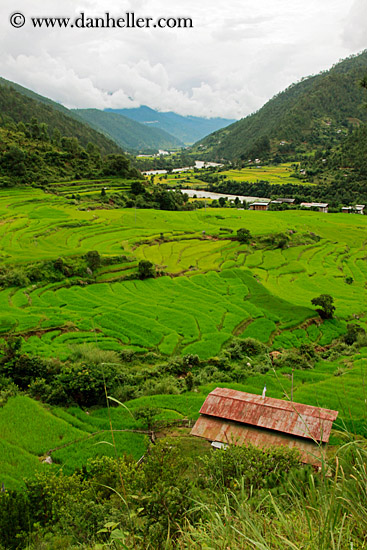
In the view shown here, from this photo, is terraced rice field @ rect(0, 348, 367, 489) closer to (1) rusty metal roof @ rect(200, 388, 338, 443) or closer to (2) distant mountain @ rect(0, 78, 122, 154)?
(1) rusty metal roof @ rect(200, 388, 338, 443)

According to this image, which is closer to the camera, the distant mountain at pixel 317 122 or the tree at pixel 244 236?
the tree at pixel 244 236

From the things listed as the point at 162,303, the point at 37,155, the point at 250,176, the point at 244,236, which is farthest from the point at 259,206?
the point at 162,303

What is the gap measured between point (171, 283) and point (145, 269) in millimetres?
3120

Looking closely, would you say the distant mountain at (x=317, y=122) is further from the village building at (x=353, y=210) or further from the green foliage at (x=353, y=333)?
the green foliage at (x=353, y=333)

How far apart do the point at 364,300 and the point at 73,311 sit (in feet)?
92.0

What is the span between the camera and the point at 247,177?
126062 mm

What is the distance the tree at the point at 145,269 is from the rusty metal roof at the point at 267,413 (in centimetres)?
2338

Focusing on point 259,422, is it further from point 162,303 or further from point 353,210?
point 353,210

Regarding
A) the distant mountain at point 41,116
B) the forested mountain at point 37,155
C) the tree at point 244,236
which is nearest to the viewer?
the tree at point 244,236

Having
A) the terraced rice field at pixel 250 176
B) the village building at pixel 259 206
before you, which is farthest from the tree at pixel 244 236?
the terraced rice field at pixel 250 176

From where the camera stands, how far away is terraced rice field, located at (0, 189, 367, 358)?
26922 mm

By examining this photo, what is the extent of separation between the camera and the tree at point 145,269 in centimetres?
3825

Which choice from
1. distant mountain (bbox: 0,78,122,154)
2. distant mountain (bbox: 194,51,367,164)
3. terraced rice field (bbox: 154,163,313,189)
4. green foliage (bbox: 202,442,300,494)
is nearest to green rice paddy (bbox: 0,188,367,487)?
green foliage (bbox: 202,442,300,494)

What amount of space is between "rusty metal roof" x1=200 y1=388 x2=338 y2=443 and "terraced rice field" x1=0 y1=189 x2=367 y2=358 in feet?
29.4
